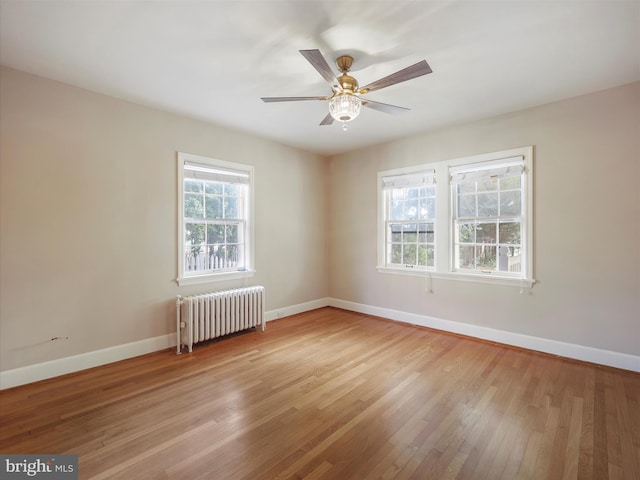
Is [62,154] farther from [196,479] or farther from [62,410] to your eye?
[196,479]

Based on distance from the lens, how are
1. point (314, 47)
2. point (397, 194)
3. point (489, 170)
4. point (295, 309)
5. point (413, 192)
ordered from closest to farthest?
point (314, 47)
point (489, 170)
point (413, 192)
point (397, 194)
point (295, 309)

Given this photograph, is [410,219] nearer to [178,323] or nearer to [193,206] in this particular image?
[193,206]

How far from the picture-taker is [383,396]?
8.24 ft

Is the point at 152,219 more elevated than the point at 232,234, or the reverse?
the point at 152,219

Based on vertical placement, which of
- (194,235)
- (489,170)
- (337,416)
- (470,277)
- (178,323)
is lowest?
(337,416)

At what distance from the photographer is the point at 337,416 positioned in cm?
224

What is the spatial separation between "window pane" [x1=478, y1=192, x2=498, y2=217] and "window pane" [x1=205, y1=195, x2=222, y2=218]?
11.5 ft

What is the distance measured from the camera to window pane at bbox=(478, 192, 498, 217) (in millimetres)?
3830

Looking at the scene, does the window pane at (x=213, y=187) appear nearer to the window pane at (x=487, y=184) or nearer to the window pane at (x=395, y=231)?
the window pane at (x=395, y=231)

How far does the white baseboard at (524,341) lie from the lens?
3.01m

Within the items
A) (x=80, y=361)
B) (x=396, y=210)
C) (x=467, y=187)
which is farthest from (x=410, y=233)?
(x=80, y=361)

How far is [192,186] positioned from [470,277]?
3855 millimetres

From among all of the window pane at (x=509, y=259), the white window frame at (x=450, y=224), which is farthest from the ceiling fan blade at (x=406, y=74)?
the window pane at (x=509, y=259)

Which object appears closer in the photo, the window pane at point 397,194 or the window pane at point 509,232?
the window pane at point 509,232
